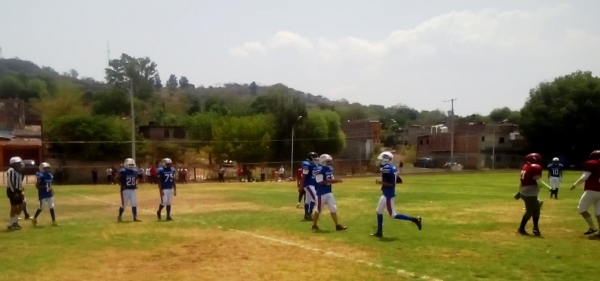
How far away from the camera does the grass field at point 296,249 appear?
11.5m

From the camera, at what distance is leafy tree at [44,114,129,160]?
2670 inches

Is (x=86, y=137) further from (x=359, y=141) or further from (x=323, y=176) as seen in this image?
(x=323, y=176)

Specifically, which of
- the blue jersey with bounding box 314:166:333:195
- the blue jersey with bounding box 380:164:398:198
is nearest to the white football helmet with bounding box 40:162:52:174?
the blue jersey with bounding box 314:166:333:195

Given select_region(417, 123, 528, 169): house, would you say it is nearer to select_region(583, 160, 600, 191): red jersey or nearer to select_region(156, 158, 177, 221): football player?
select_region(156, 158, 177, 221): football player

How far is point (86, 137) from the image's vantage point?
223 ft

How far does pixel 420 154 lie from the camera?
109 m

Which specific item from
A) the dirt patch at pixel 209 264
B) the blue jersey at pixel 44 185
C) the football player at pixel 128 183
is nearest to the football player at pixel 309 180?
the dirt patch at pixel 209 264

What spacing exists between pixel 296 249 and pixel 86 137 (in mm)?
59228

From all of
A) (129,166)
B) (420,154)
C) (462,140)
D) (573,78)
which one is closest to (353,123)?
(420,154)

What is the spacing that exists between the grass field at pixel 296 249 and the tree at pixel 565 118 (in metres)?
73.0

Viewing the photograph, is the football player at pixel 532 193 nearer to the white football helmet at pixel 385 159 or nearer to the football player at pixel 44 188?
the white football helmet at pixel 385 159

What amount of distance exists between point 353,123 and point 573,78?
1506 inches

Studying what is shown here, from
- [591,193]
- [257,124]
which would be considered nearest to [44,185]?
[591,193]

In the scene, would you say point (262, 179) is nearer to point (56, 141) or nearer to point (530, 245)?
point (56, 141)
